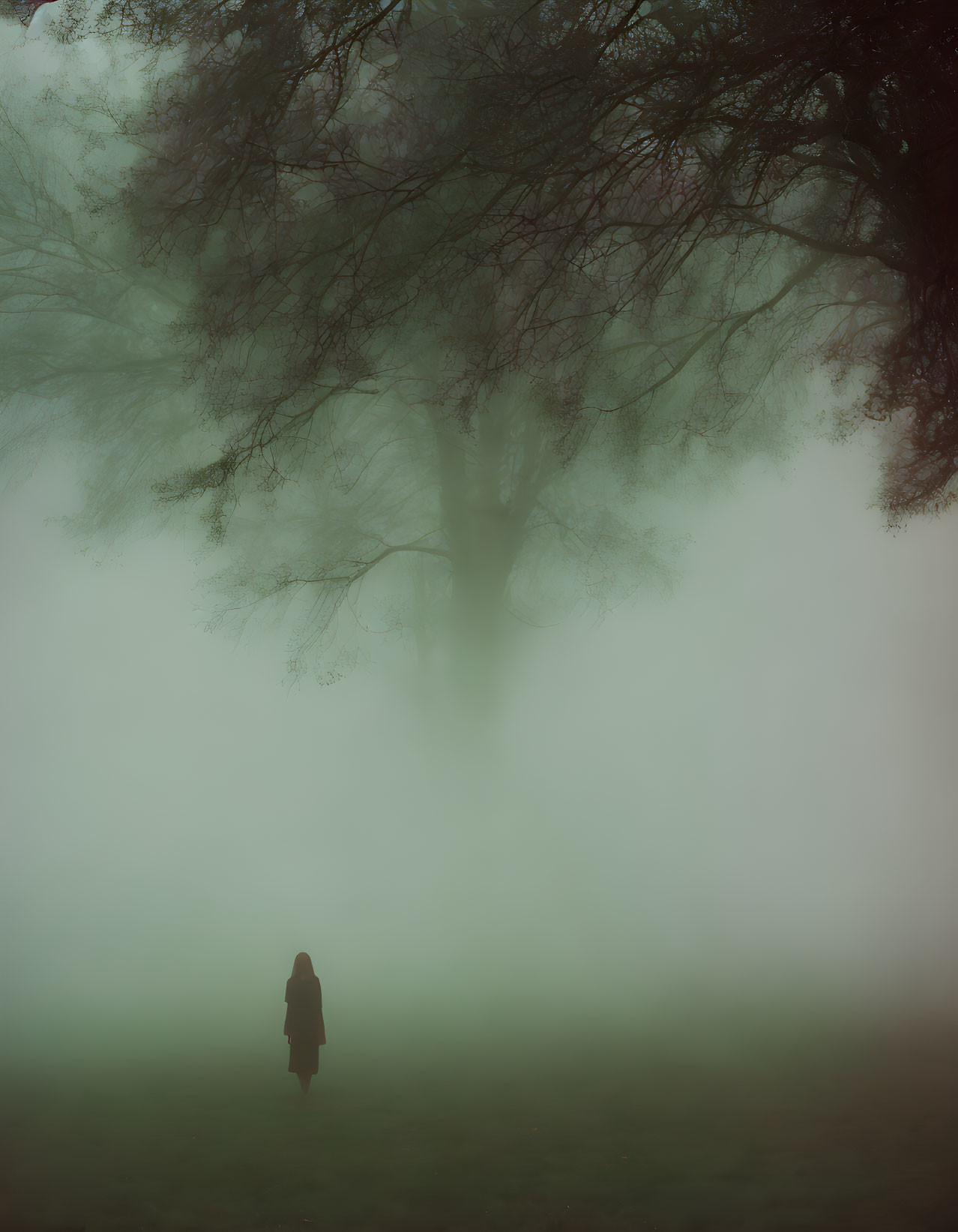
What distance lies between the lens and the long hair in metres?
3.48

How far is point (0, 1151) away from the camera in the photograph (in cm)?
304

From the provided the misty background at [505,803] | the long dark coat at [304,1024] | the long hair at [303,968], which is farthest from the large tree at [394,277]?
the long dark coat at [304,1024]

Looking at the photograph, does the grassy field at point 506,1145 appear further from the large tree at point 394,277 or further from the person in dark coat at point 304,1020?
the large tree at point 394,277

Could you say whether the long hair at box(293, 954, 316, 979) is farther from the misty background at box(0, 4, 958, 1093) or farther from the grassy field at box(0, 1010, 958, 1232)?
the grassy field at box(0, 1010, 958, 1232)

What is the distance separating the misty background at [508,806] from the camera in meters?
3.52

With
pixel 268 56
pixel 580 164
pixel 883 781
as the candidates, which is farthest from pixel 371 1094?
pixel 268 56

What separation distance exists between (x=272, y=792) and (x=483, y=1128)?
54.9 inches

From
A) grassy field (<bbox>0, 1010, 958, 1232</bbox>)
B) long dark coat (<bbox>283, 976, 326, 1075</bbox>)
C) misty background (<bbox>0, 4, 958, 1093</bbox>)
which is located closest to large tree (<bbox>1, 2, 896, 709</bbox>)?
misty background (<bbox>0, 4, 958, 1093</bbox>)

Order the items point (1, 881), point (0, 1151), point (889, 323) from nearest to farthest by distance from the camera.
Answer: point (0, 1151) < point (1, 881) < point (889, 323)

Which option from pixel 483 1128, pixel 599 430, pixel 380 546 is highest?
pixel 599 430

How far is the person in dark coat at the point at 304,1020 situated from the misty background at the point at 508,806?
0.17ft

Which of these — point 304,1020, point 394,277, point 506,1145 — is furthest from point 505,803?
point 394,277

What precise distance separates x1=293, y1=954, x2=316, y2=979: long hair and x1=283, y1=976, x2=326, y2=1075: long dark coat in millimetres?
12

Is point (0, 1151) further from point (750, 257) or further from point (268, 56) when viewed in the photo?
point (750, 257)
